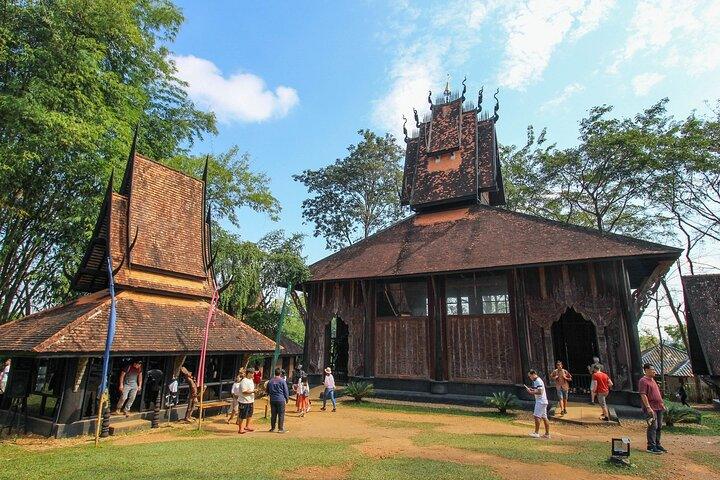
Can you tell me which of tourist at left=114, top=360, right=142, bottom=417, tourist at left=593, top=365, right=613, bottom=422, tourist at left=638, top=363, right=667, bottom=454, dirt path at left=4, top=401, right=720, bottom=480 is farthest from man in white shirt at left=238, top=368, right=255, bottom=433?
tourist at left=593, top=365, right=613, bottom=422

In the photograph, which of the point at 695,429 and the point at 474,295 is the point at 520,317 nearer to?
the point at 474,295

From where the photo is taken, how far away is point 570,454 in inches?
314

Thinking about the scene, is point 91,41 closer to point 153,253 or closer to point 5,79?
point 5,79

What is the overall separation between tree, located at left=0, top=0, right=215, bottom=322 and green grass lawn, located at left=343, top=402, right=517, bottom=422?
12.7m

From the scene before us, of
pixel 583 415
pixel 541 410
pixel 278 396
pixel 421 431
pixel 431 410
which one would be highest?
pixel 278 396

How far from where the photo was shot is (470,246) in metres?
17.1

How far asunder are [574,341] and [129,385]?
1870 cm

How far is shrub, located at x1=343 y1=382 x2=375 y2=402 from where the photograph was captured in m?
15.9

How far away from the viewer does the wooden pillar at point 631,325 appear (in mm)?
13195

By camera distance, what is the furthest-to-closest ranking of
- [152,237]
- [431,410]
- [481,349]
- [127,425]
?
[481,349] → [431,410] → [152,237] → [127,425]

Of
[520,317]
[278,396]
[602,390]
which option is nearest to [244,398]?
[278,396]

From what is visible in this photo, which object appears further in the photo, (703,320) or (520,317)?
(520,317)

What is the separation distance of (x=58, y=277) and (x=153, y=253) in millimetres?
7721

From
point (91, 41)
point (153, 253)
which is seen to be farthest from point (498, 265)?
point (91, 41)
